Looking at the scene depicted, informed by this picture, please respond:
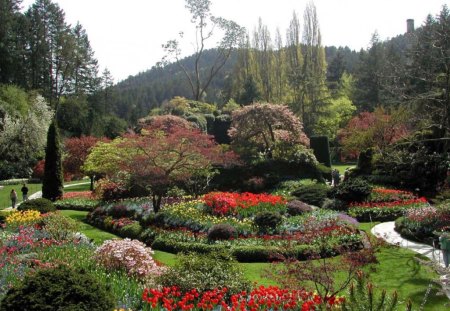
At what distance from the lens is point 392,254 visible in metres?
12.1

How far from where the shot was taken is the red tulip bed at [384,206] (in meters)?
17.4

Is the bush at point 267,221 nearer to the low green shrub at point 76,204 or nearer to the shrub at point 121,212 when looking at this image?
the shrub at point 121,212

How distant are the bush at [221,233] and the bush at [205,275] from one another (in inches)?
202

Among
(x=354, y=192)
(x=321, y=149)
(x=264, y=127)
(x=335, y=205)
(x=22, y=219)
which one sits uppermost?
(x=264, y=127)

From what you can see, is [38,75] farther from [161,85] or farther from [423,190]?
[161,85]

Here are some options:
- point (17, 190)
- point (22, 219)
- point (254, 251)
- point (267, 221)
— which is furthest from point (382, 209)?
point (17, 190)

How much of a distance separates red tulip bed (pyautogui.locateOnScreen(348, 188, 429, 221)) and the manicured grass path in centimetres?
479

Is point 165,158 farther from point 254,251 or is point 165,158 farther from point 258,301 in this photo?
point 258,301

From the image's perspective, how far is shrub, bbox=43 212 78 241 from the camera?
13.1 metres

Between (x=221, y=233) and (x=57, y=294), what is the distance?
28.1ft

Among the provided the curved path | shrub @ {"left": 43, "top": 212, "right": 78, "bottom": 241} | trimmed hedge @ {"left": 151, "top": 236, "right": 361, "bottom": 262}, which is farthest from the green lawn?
the curved path

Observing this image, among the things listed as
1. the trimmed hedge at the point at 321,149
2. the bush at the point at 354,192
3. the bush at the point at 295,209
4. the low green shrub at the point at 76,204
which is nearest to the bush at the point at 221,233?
the bush at the point at 295,209

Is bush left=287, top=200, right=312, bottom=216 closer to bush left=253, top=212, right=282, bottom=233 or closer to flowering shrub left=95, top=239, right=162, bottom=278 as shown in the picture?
bush left=253, top=212, right=282, bottom=233

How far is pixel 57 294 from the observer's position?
225 inches
